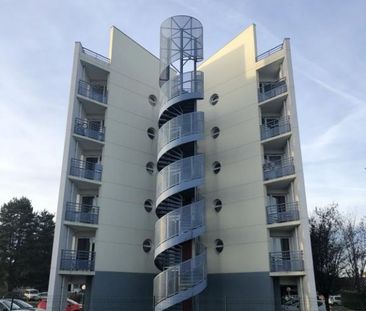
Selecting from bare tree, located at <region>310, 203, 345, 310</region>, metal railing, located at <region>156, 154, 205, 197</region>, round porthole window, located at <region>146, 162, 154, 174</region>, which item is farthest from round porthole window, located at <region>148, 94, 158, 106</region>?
bare tree, located at <region>310, 203, 345, 310</region>

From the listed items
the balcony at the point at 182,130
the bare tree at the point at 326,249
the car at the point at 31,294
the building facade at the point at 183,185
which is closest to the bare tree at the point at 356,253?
the bare tree at the point at 326,249

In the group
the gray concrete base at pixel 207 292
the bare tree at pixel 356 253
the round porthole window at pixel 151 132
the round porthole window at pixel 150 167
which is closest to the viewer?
the gray concrete base at pixel 207 292

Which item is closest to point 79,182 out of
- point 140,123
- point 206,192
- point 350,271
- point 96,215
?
point 96,215

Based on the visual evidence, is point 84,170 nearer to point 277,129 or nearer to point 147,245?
point 147,245

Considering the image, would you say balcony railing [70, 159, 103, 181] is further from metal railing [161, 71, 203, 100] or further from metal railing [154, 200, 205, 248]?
metal railing [161, 71, 203, 100]

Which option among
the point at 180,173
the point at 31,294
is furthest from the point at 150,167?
the point at 31,294

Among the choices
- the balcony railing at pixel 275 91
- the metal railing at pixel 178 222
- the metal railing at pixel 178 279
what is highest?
the balcony railing at pixel 275 91

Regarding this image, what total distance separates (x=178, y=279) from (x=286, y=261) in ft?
18.4

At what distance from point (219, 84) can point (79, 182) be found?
11.0m

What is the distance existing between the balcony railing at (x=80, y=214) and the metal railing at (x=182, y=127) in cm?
526

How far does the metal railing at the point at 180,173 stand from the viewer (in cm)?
1941

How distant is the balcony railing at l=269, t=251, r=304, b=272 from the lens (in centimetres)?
1839

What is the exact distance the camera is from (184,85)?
21484 millimetres

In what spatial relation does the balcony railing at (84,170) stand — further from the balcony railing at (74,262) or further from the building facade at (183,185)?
the balcony railing at (74,262)
